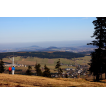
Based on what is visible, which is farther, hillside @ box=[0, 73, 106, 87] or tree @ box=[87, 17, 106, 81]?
tree @ box=[87, 17, 106, 81]

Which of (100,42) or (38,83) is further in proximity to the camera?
(100,42)

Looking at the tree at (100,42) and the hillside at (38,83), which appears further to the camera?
the tree at (100,42)

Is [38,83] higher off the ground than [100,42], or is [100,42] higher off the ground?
[100,42]

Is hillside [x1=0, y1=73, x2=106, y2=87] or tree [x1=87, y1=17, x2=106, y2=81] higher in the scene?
tree [x1=87, y1=17, x2=106, y2=81]

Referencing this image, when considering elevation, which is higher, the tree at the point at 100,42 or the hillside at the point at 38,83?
the tree at the point at 100,42
